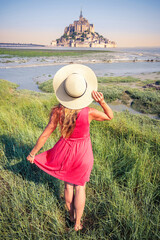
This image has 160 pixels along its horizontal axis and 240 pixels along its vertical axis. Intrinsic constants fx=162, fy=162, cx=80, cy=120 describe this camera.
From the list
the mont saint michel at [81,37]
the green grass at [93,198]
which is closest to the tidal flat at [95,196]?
the green grass at [93,198]

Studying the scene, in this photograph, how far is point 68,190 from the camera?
182 cm

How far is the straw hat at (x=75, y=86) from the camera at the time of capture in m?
1.42

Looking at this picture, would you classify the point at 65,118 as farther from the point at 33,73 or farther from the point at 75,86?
the point at 33,73

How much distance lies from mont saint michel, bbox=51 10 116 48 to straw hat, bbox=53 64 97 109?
156397 millimetres

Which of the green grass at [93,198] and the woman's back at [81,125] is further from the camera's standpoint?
the green grass at [93,198]

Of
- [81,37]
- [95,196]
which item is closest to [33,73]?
[95,196]

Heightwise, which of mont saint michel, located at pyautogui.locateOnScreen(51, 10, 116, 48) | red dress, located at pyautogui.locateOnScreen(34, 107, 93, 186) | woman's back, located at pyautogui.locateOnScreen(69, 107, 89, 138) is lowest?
red dress, located at pyautogui.locateOnScreen(34, 107, 93, 186)

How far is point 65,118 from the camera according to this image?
61.0 inches

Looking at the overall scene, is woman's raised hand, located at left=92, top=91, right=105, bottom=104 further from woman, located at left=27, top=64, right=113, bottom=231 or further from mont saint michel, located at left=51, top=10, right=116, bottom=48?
mont saint michel, located at left=51, top=10, right=116, bottom=48

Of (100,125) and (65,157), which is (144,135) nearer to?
(100,125)

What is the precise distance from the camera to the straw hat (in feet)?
4.65

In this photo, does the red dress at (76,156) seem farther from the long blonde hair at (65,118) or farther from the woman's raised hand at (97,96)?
the woman's raised hand at (97,96)

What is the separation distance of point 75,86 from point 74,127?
16.1 inches

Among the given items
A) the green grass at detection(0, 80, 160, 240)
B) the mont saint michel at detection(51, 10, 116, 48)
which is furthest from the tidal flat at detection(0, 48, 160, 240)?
the mont saint michel at detection(51, 10, 116, 48)
